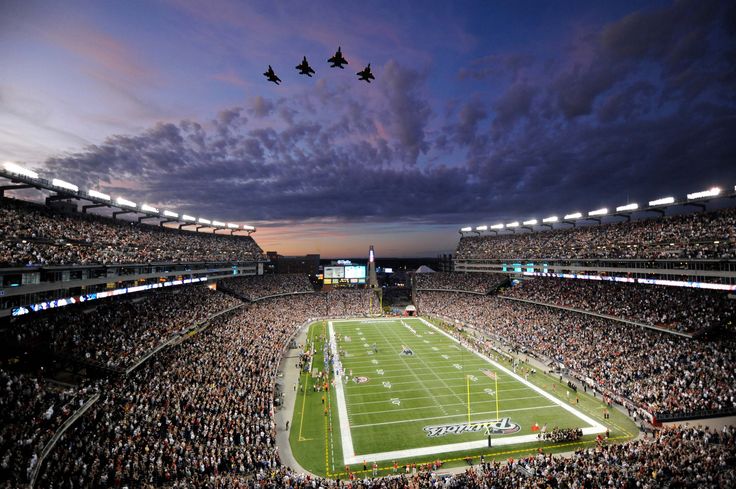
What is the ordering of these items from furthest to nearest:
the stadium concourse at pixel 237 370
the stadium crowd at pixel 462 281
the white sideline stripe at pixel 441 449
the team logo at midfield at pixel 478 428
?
the stadium crowd at pixel 462 281
the team logo at midfield at pixel 478 428
the white sideline stripe at pixel 441 449
the stadium concourse at pixel 237 370

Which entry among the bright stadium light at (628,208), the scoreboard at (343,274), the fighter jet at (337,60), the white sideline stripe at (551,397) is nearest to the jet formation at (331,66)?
the fighter jet at (337,60)

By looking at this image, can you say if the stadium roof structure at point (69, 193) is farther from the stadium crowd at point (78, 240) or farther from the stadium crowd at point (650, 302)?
the stadium crowd at point (650, 302)

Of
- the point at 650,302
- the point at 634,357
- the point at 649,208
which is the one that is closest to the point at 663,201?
the point at 649,208

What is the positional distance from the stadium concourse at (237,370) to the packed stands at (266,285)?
9592 millimetres

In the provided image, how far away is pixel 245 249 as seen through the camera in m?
80.0

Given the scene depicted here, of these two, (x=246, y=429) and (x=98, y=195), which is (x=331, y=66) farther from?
(x=98, y=195)

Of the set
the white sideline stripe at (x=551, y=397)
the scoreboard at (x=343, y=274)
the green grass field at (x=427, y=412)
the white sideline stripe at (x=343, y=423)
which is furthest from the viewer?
the scoreboard at (x=343, y=274)

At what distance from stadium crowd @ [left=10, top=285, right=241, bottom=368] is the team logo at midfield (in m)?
22.3

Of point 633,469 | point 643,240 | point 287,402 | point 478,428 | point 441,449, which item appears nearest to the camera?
point 633,469

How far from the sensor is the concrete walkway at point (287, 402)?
22812 millimetres

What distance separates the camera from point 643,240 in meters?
48.4

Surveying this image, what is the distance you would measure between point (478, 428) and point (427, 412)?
4384 mm

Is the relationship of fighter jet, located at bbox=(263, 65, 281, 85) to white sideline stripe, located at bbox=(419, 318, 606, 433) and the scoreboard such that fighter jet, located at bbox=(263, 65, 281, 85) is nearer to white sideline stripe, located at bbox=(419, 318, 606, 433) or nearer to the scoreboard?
white sideline stripe, located at bbox=(419, 318, 606, 433)

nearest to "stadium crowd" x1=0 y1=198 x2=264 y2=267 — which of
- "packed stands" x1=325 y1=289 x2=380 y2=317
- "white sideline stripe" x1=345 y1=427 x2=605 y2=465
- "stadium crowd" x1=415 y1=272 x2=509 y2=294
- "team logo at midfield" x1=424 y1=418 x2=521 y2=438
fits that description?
"white sideline stripe" x1=345 y1=427 x2=605 y2=465
